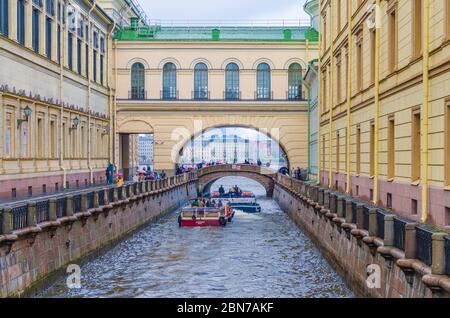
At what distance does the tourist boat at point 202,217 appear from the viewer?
39531 mm

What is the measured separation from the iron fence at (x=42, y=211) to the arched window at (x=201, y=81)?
122ft

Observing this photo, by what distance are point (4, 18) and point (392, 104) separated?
1681 cm

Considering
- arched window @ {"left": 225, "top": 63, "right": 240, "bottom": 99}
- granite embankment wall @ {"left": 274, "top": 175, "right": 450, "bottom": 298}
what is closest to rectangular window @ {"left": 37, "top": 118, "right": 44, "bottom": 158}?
granite embankment wall @ {"left": 274, "top": 175, "right": 450, "bottom": 298}

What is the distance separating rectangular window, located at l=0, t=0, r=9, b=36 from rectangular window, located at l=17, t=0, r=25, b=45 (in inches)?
62.4

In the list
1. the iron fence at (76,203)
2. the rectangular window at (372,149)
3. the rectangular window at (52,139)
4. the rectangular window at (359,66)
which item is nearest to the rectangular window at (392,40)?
the rectangular window at (372,149)

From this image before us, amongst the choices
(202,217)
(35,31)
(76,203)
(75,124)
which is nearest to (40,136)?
(35,31)

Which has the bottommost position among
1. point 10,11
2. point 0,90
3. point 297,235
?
point 297,235

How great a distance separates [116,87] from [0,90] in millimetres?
26898

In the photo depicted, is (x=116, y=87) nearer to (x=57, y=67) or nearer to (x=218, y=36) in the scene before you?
(x=218, y=36)

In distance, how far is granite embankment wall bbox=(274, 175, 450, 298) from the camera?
36.9ft

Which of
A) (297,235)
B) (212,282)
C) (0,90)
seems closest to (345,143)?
(297,235)

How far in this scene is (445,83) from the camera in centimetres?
1593

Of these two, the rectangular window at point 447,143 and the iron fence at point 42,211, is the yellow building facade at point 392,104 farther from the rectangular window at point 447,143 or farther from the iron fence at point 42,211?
the iron fence at point 42,211

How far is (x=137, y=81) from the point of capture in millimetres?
56094
